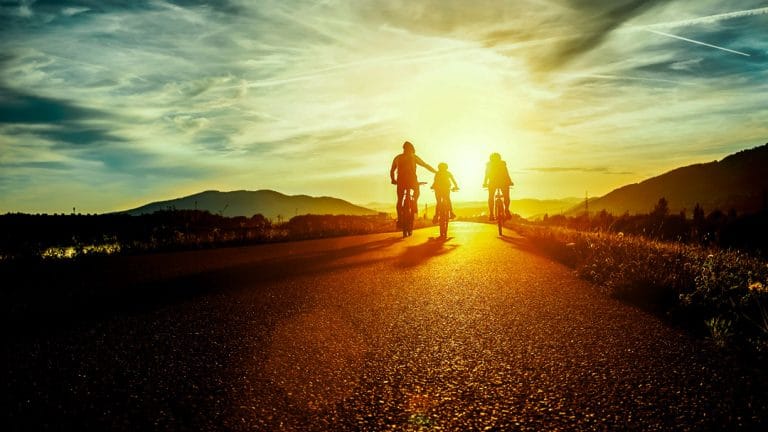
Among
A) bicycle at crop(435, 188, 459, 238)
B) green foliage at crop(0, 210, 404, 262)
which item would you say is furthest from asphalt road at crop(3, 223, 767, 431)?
bicycle at crop(435, 188, 459, 238)

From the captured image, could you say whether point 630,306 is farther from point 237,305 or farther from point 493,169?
point 493,169

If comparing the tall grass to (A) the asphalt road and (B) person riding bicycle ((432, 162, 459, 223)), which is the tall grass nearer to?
(A) the asphalt road

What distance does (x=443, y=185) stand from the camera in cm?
1956

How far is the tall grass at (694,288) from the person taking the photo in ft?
16.0

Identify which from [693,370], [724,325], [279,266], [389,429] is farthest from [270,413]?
[279,266]

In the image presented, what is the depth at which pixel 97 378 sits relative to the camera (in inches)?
150

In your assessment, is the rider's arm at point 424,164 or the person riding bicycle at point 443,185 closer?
the rider's arm at point 424,164

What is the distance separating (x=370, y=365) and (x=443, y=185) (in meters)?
15.8

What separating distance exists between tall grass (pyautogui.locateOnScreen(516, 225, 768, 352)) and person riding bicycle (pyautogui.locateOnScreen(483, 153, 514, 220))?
9309mm

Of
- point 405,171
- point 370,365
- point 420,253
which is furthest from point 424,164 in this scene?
point 370,365

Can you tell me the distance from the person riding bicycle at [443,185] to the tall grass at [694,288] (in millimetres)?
9137

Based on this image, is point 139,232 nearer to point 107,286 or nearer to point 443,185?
point 443,185

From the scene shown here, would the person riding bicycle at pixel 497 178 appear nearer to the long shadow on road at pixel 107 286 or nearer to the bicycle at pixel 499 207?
the bicycle at pixel 499 207

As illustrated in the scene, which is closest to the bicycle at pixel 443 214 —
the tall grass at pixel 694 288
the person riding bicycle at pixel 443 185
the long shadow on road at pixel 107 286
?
the person riding bicycle at pixel 443 185
